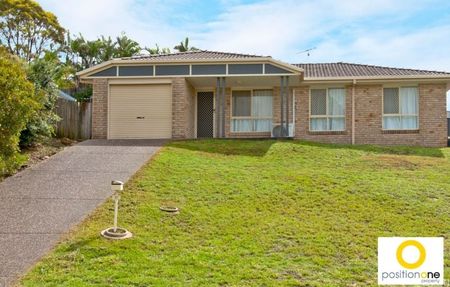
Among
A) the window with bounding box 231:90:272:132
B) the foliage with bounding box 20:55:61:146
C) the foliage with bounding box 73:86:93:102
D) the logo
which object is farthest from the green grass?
the foliage with bounding box 73:86:93:102

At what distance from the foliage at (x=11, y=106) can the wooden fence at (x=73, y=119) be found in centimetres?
675

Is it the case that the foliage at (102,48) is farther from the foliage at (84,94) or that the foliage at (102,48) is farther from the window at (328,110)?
the window at (328,110)

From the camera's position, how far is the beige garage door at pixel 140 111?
1808 centimetres

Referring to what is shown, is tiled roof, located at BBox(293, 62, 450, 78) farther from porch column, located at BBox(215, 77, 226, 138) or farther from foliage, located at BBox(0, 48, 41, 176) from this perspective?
foliage, located at BBox(0, 48, 41, 176)

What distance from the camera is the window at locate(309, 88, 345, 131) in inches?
763

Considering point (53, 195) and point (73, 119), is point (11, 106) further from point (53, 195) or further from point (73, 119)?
point (73, 119)

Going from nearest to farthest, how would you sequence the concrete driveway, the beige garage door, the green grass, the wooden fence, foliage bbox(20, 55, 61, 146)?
the green grass < the concrete driveway < foliage bbox(20, 55, 61, 146) < the wooden fence < the beige garage door

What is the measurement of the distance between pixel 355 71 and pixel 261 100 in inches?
168

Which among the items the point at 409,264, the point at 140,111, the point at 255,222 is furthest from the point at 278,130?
the point at 409,264

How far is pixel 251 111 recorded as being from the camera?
20109mm

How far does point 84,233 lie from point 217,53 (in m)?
13.8

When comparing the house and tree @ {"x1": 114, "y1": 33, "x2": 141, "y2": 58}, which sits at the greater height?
tree @ {"x1": 114, "y1": 33, "x2": 141, "y2": 58}

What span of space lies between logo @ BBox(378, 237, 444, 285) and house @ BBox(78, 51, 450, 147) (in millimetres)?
11518

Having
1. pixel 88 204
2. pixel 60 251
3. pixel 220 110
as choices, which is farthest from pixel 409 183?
pixel 220 110
